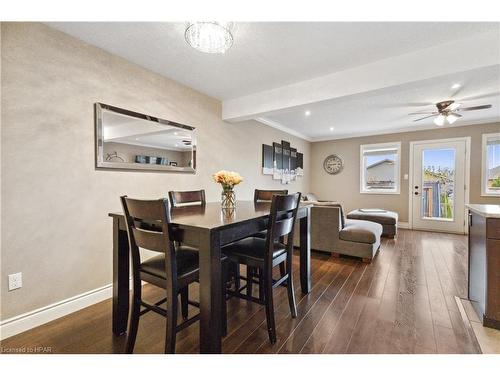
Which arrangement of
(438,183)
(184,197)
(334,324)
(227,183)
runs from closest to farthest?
(334,324)
(227,183)
(184,197)
(438,183)

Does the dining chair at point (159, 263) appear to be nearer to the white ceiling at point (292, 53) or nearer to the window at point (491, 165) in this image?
A: the white ceiling at point (292, 53)

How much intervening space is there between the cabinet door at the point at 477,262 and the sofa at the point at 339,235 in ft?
3.32

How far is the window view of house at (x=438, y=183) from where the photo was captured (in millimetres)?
4887

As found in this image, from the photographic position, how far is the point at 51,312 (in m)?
1.79

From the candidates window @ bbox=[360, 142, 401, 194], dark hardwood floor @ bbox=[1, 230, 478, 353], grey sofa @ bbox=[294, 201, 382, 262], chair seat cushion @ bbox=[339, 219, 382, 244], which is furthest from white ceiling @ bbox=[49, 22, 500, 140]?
window @ bbox=[360, 142, 401, 194]

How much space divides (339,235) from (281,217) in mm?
1891

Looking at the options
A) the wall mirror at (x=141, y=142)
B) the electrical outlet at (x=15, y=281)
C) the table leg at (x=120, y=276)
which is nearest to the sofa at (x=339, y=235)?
the wall mirror at (x=141, y=142)

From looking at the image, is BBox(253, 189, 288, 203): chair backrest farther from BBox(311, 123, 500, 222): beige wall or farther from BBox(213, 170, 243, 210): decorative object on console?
BBox(311, 123, 500, 222): beige wall

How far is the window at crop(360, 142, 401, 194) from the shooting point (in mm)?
5539

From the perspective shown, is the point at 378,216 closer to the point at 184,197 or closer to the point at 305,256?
the point at 305,256

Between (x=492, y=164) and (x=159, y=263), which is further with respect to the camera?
(x=492, y=164)

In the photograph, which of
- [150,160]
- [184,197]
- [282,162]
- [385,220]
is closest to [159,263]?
[184,197]
